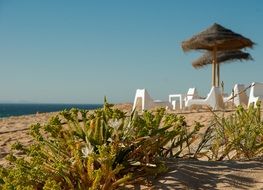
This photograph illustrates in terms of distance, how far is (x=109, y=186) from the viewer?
2.31 m

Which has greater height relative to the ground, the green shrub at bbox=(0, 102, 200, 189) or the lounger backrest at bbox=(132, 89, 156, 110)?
the lounger backrest at bbox=(132, 89, 156, 110)

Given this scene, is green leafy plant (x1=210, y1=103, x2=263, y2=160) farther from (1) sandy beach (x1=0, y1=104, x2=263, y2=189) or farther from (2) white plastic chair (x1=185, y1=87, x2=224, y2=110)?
(2) white plastic chair (x1=185, y1=87, x2=224, y2=110)

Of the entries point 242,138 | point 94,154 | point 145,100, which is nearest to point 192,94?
point 145,100

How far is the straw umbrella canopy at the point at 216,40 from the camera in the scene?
12.3m

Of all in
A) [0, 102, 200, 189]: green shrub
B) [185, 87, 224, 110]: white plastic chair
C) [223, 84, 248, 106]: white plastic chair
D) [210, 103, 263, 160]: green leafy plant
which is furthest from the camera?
[223, 84, 248, 106]: white plastic chair

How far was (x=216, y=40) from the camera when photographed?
12305 millimetres

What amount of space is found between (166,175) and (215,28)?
34.8 ft

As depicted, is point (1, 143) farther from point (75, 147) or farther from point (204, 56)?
point (204, 56)

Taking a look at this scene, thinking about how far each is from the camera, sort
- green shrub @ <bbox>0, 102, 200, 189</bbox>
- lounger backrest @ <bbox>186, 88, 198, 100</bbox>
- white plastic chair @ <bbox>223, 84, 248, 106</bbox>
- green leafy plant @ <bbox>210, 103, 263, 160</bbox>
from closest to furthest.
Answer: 1. green shrub @ <bbox>0, 102, 200, 189</bbox>
2. green leafy plant @ <bbox>210, 103, 263, 160</bbox>
3. white plastic chair @ <bbox>223, 84, 248, 106</bbox>
4. lounger backrest @ <bbox>186, 88, 198, 100</bbox>

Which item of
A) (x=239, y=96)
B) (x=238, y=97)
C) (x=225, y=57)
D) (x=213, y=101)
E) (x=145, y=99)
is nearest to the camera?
(x=213, y=101)

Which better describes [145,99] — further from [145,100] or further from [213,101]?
[213,101]

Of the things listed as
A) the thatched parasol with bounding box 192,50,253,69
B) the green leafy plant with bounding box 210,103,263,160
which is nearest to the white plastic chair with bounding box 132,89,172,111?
the thatched parasol with bounding box 192,50,253,69

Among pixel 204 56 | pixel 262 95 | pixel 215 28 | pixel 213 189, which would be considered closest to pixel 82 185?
pixel 213 189

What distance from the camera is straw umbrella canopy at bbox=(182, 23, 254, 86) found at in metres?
12.3
